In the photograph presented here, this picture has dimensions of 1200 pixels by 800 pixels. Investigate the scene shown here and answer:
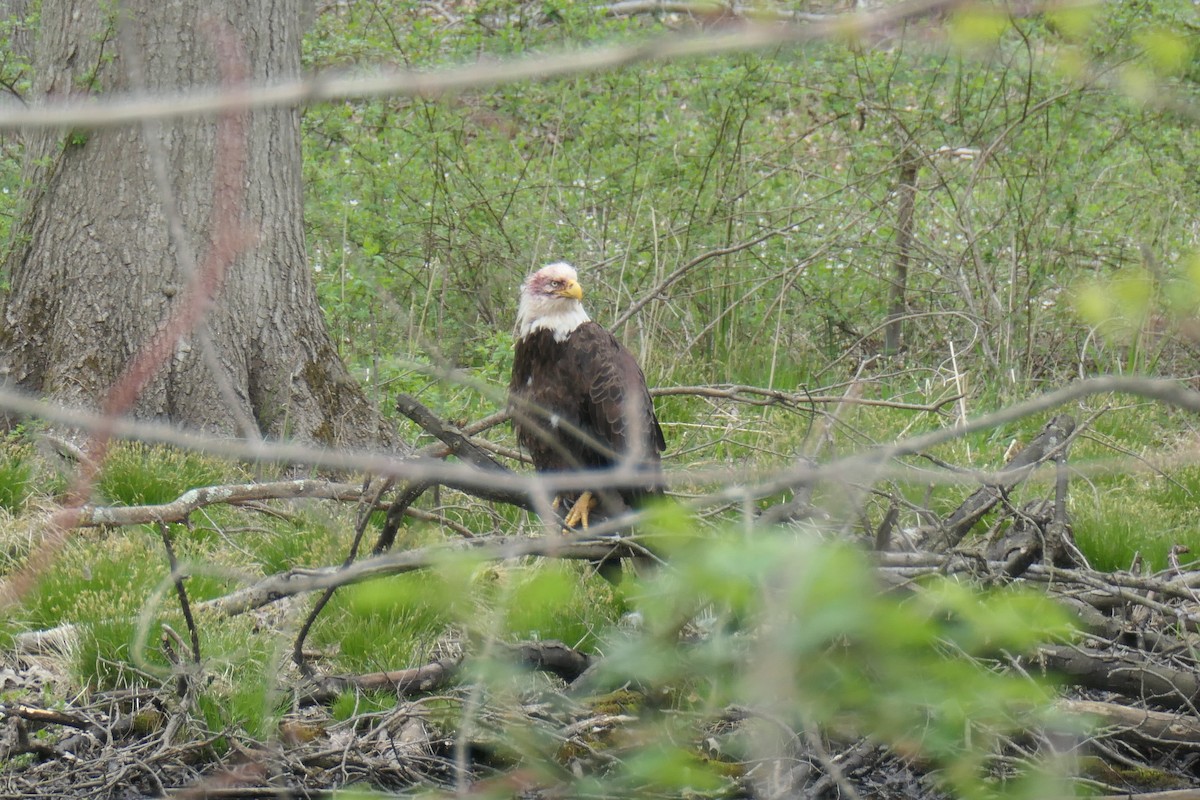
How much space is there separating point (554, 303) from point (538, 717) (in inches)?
87.2

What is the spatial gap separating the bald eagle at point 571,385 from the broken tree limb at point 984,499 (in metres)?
1.31

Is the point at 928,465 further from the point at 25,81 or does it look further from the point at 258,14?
the point at 25,81

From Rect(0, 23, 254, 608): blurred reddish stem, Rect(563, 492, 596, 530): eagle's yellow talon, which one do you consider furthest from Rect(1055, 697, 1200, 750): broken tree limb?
Rect(0, 23, 254, 608): blurred reddish stem

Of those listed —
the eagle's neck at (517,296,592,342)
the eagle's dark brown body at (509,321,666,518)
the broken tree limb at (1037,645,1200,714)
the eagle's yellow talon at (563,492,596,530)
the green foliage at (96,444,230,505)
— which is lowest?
the eagle's yellow talon at (563,492,596,530)

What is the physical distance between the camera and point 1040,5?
49.0 inches

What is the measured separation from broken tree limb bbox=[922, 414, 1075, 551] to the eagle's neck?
1810 mm

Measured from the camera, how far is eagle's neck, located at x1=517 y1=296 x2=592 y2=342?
511 centimetres

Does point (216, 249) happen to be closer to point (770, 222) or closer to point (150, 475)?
point (150, 475)

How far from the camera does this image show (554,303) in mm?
5148

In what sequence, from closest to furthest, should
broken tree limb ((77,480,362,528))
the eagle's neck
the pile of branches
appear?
the pile of branches, broken tree limb ((77,480,362,528)), the eagle's neck

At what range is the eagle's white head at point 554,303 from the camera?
512cm

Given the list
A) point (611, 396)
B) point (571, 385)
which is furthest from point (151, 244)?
point (611, 396)

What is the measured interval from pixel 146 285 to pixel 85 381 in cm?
47

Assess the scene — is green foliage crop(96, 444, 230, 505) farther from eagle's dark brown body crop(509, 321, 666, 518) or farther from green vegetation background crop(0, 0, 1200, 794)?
eagle's dark brown body crop(509, 321, 666, 518)
